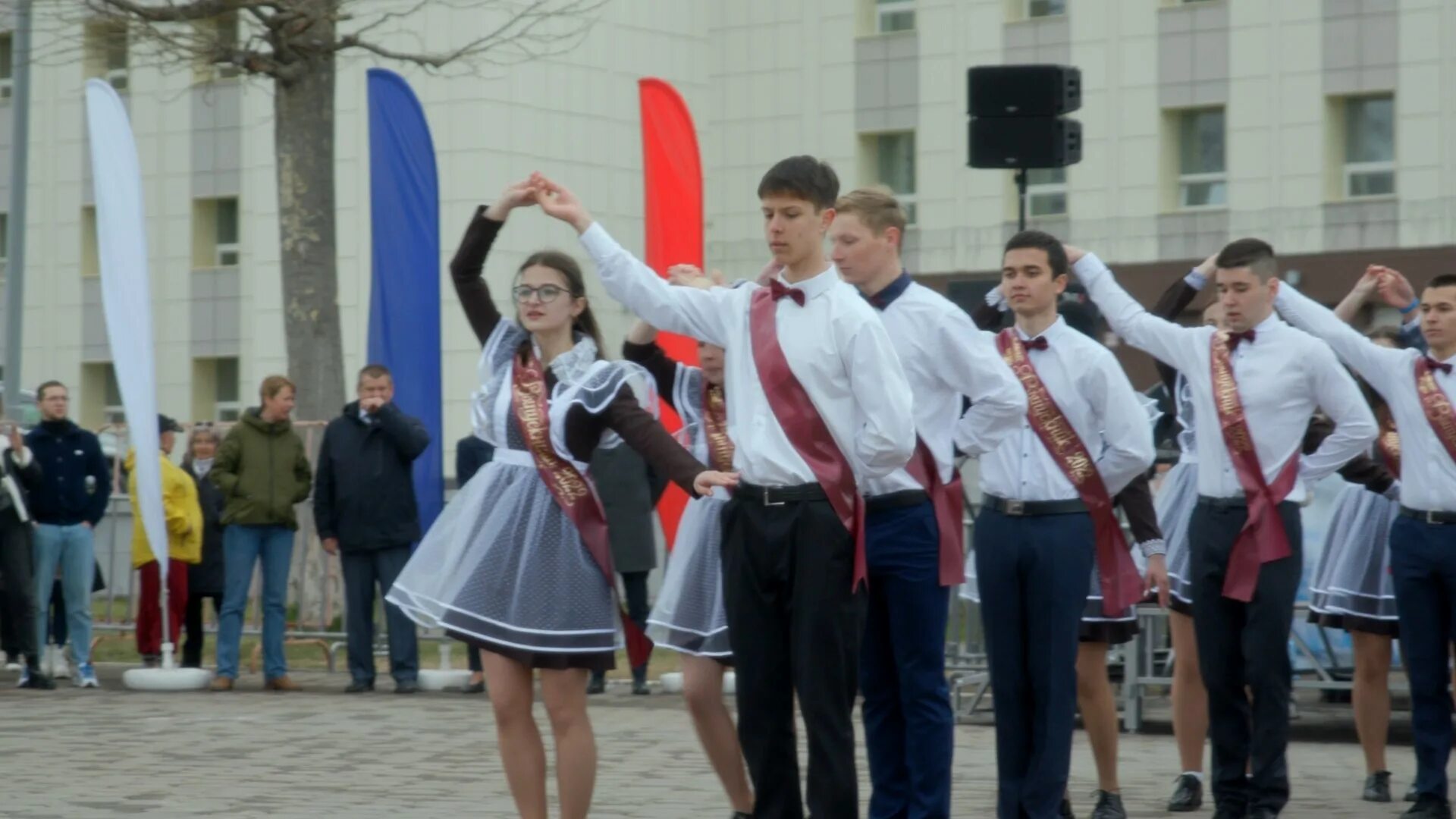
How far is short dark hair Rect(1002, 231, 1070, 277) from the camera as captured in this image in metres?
8.16

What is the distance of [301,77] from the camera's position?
21.0m

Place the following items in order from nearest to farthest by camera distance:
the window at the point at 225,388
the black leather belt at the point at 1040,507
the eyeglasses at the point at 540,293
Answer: the eyeglasses at the point at 540,293 < the black leather belt at the point at 1040,507 < the window at the point at 225,388

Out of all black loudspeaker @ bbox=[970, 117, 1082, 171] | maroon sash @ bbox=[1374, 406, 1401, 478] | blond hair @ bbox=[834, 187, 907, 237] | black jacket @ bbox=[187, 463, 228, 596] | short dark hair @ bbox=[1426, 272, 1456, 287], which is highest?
black loudspeaker @ bbox=[970, 117, 1082, 171]

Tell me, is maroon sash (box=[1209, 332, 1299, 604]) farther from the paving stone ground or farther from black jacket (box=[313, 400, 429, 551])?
black jacket (box=[313, 400, 429, 551])

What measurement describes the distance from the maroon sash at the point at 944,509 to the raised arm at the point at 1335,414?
1.82 metres

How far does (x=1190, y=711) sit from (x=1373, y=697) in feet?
3.38

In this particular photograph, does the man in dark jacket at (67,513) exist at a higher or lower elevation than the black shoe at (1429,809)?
higher

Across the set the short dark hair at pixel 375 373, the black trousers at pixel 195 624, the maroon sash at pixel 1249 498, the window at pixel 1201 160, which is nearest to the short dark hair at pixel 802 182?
the maroon sash at pixel 1249 498

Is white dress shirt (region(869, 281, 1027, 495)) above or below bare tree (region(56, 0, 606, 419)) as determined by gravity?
below

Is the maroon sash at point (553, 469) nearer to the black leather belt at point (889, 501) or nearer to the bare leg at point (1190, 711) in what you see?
the black leather belt at point (889, 501)

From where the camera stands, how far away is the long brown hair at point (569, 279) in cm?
757

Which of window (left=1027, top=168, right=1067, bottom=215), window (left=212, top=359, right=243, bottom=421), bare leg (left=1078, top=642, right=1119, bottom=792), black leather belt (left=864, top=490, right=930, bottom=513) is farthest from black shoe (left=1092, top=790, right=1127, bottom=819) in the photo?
window (left=212, top=359, right=243, bottom=421)

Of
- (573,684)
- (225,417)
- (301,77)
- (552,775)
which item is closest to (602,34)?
(225,417)

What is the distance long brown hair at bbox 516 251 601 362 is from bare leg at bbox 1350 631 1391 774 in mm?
4026
